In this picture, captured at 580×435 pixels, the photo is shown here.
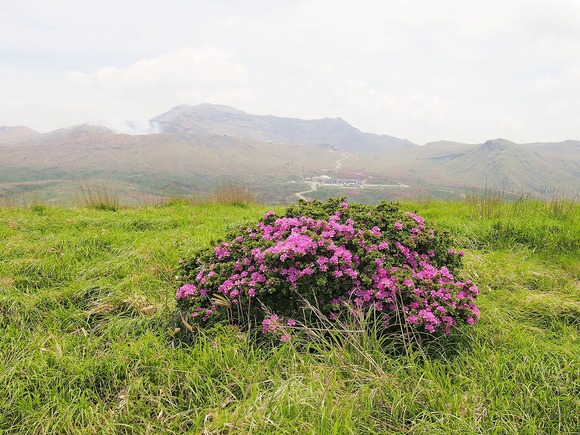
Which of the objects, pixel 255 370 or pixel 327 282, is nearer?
pixel 255 370

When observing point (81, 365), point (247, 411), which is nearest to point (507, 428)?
point (247, 411)

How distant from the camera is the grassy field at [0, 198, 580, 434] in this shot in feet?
8.27

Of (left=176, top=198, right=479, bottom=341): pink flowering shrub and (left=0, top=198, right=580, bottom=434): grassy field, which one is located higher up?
(left=176, top=198, right=479, bottom=341): pink flowering shrub

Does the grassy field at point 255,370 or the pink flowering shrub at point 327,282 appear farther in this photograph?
the pink flowering shrub at point 327,282

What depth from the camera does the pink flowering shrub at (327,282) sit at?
3.42 metres

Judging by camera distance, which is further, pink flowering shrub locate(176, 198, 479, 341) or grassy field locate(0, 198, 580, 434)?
pink flowering shrub locate(176, 198, 479, 341)

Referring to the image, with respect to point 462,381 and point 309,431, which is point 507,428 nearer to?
point 462,381

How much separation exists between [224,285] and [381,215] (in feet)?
6.72

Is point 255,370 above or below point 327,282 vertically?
below

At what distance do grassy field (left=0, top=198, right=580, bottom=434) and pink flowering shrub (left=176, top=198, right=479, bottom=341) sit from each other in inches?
10.6

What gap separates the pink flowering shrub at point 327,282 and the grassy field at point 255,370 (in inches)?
A: 10.6

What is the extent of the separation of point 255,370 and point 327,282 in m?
1.00

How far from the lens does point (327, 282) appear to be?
350 cm

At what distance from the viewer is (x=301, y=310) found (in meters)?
3.56
